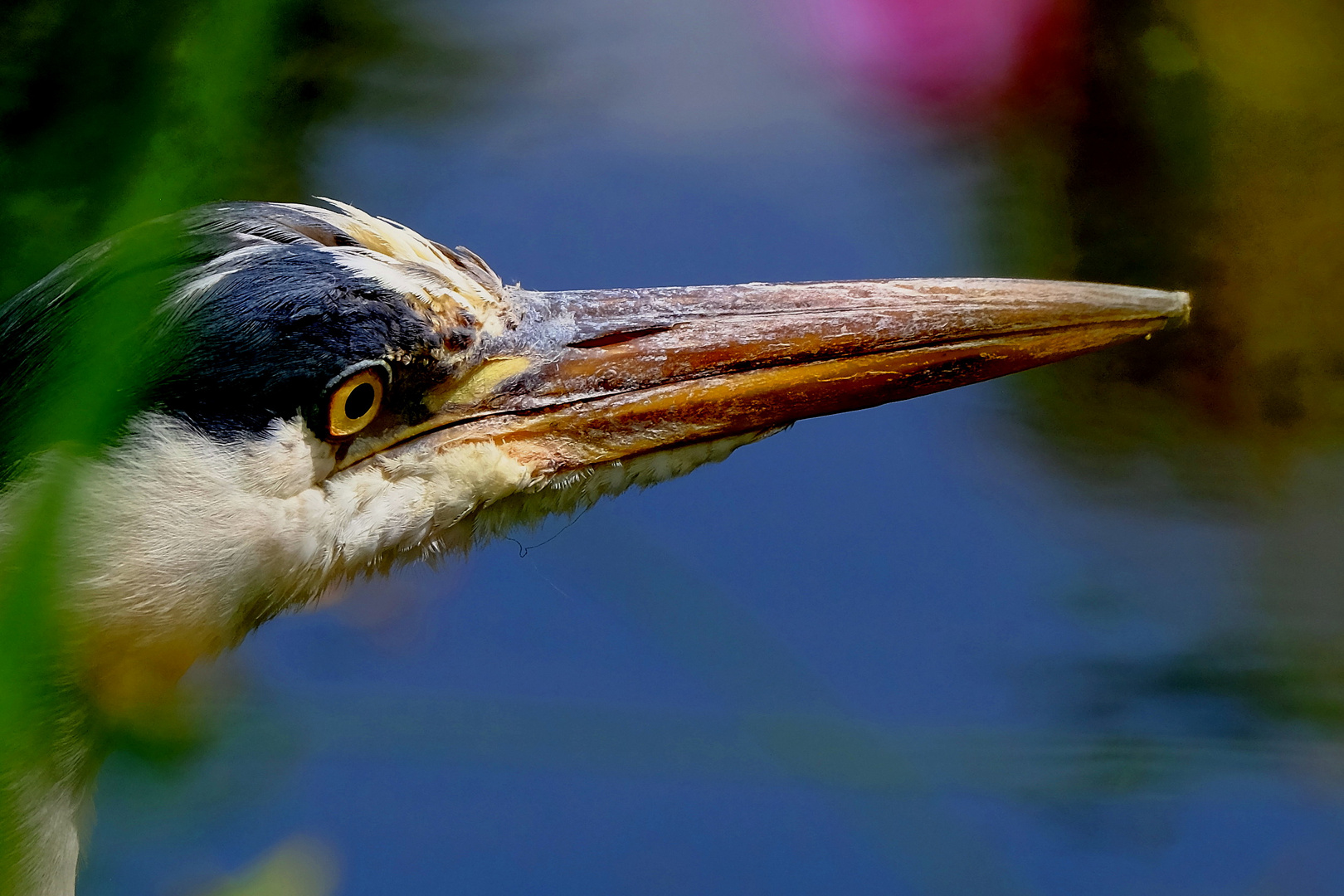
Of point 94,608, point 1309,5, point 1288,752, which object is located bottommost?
point 1288,752

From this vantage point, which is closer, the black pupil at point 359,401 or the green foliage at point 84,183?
the green foliage at point 84,183

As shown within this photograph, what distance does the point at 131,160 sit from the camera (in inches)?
10.5

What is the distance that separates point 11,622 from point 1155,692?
2394 millimetres

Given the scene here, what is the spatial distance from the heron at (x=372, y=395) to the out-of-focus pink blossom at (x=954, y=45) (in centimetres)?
96

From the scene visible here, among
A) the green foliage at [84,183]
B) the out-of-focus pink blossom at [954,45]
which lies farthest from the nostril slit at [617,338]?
the out-of-focus pink blossom at [954,45]

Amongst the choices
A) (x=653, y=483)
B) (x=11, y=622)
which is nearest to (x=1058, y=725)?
(x=653, y=483)

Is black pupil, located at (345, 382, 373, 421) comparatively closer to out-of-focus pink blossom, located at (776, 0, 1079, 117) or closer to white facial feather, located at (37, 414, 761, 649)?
white facial feather, located at (37, 414, 761, 649)

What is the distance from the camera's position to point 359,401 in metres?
0.78

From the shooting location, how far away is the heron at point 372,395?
0.68 metres

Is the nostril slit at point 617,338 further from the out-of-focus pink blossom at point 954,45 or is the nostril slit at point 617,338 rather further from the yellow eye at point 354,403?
the out-of-focus pink blossom at point 954,45

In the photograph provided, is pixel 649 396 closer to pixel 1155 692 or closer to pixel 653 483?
pixel 653 483

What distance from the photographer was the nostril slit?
0.88m

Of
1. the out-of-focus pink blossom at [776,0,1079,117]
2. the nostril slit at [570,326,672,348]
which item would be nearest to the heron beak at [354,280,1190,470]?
the nostril slit at [570,326,672,348]

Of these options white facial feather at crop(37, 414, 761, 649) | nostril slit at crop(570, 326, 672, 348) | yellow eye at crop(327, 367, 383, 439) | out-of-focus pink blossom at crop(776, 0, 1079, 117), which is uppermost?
out-of-focus pink blossom at crop(776, 0, 1079, 117)
